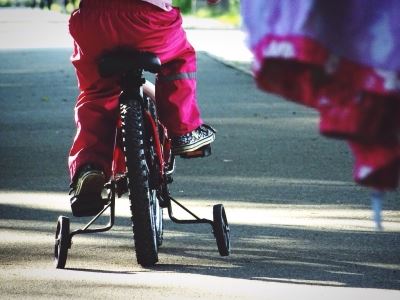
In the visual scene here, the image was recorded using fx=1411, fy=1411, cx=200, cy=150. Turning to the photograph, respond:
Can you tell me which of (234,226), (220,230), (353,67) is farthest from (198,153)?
(353,67)

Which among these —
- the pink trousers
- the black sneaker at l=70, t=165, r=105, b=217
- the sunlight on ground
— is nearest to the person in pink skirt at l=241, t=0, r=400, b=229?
the pink trousers

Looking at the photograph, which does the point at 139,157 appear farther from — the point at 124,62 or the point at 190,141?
the point at 190,141

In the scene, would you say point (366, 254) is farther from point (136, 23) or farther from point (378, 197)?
point (378, 197)

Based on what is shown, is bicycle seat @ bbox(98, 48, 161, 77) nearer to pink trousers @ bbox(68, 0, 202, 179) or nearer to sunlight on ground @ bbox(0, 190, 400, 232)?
pink trousers @ bbox(68, 0, 202, 179)

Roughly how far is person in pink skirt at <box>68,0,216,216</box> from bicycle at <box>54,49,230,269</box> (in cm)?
7

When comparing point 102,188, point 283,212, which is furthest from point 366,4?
point 283,212

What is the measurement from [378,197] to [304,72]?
19cm

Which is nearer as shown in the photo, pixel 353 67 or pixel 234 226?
pixel 353 67

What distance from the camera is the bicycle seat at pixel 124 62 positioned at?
5695 mm

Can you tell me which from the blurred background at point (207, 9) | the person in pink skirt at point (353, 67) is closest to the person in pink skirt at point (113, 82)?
the person in pink skirt at point (353, 67)

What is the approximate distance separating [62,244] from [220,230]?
726 millimetres

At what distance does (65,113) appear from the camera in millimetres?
15039

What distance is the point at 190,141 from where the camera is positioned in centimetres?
625

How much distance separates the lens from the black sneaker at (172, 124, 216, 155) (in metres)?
6.25
